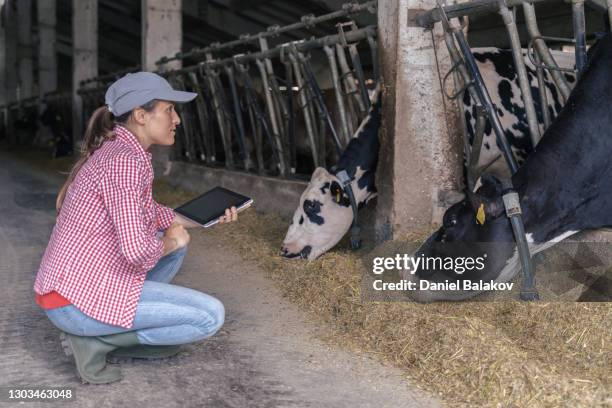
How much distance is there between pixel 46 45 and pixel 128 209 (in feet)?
71.3

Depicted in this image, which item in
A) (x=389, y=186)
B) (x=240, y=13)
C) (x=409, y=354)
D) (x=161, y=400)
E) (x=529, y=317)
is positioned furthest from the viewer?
(x=240, y=13)

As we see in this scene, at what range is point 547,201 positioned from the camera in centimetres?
393

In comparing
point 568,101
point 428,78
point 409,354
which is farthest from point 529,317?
point 428,78

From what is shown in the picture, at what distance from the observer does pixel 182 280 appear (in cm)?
508

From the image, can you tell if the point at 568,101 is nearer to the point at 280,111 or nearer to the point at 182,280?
the point at 182,280

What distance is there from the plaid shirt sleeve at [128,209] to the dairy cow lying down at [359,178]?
2.58 meters

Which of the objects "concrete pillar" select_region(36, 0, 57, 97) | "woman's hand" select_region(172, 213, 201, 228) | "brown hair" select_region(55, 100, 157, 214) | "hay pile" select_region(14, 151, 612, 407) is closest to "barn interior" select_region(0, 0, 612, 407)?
"hay pile" select_region(14, 151, 612, 407)

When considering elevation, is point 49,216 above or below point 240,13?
below

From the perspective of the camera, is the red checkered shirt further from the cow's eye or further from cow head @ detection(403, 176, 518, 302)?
the cow's eye

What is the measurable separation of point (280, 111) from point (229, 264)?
260cm

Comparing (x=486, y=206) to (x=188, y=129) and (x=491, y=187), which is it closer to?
(x=491, y=187)

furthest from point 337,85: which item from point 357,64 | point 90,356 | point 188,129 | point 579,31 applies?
point 188,129

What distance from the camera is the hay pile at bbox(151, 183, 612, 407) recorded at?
293 centimetres

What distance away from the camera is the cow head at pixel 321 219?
17.8 ft
